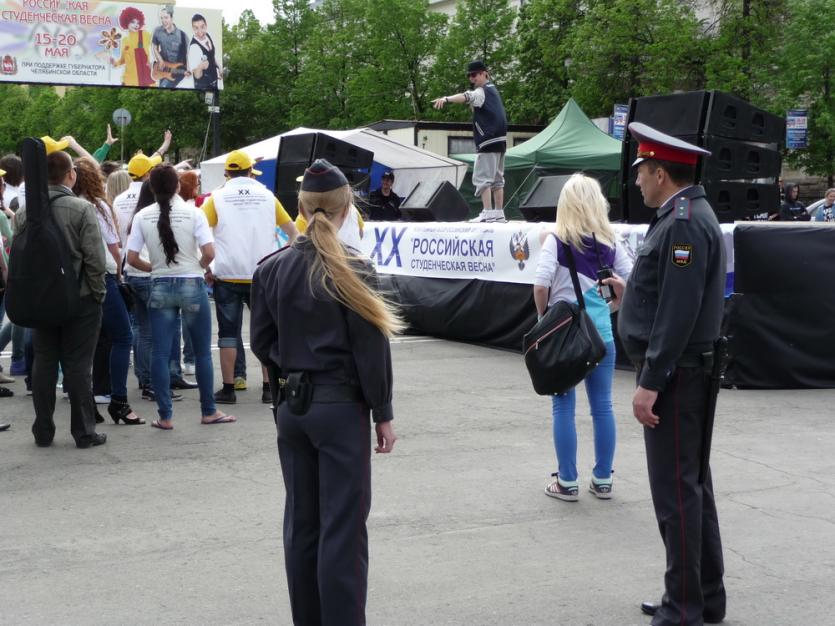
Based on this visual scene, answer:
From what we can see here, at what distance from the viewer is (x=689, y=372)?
13.5ft

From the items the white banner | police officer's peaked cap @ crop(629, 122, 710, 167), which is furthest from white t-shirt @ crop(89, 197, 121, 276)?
police officer's peaked cap @ crop(629, 122, 710, 167)

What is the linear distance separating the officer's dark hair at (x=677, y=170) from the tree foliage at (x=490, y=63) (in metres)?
26.9

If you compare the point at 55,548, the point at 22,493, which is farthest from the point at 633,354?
the point at 22,493

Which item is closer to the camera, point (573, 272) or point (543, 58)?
point (573, 272)

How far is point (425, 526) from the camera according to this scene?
18.4ft

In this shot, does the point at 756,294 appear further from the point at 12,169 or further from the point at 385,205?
the point at 385,205

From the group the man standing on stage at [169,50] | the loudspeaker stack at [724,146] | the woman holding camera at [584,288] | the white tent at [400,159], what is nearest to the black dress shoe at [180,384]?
the woman holding camera at [584,288]

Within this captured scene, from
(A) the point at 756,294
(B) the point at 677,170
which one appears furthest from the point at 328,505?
(A) the point at 756,294

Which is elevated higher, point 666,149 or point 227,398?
point 666,149

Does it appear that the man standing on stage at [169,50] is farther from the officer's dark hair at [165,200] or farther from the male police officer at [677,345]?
the male police officer at [677,345]

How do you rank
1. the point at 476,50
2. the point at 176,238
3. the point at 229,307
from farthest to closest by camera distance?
the point at 476,50
the point at 229,307
the point at 176,238

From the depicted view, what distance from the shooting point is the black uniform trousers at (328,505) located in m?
3.61

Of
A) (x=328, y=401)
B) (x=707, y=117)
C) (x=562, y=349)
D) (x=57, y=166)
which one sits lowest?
(x=562, y=349)

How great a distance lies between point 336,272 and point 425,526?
2.38 metres
